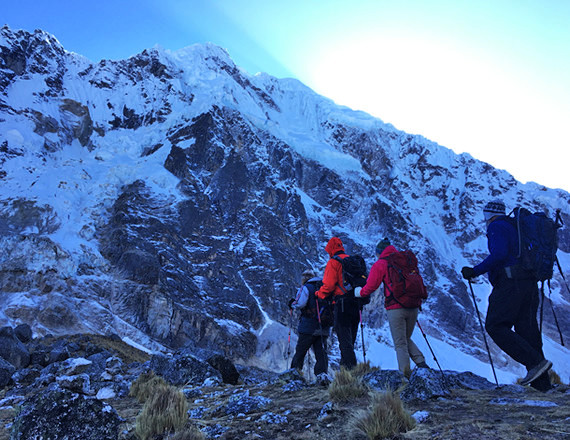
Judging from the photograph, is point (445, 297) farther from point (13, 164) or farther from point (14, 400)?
point (14, 400)

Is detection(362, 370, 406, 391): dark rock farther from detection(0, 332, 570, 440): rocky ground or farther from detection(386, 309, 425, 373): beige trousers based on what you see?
detection(386, 309, 425, 373): beige trousers

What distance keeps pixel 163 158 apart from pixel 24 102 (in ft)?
78.7

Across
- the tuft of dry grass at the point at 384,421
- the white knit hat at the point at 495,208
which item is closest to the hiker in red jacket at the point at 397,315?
the white knit hat at the point at 495,208

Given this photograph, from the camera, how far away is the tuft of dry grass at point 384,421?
272 centimetres

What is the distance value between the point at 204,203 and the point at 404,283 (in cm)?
6373

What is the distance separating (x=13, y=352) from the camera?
10188 millimetres

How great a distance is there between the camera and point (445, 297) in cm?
8300

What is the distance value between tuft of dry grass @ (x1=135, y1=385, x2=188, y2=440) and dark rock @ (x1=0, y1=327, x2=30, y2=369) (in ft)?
27.4

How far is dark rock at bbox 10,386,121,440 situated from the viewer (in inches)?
107

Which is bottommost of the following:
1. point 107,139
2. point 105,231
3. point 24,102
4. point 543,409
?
point 543,409

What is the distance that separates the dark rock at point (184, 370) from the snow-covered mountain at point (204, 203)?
19.6m

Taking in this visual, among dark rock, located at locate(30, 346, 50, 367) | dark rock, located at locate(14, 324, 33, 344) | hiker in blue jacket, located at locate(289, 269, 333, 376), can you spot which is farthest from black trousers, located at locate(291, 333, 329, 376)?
dark rock, located at locate(14, 324, 33, 344)

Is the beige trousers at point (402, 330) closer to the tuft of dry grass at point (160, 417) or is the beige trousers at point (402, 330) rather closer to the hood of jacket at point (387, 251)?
the hood of jacket at point (387, 251)

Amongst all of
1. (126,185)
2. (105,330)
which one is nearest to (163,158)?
(126,185)
